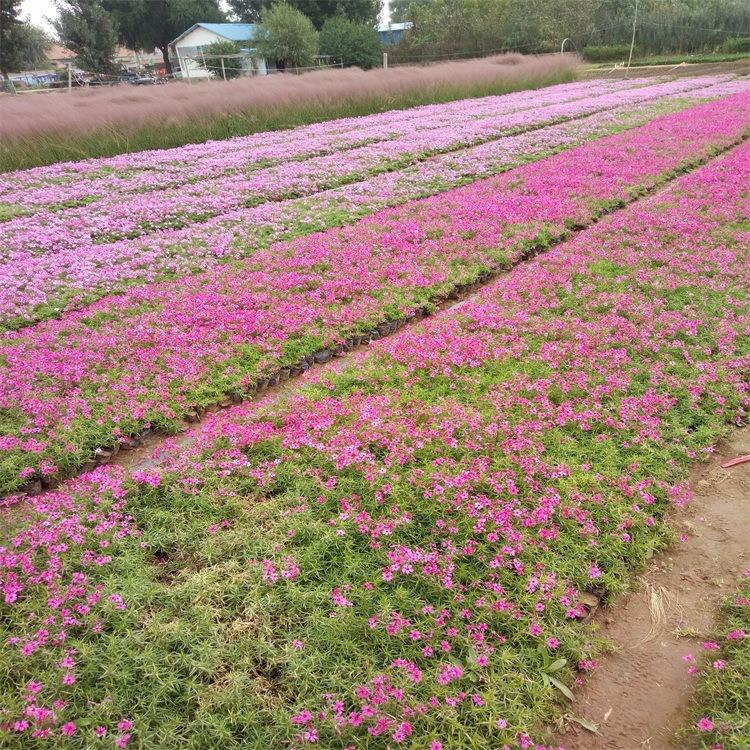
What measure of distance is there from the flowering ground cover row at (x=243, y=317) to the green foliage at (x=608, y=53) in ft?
181

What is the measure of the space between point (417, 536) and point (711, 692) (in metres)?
2.12

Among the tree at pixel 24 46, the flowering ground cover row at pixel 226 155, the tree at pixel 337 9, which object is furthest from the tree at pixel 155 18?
the flowering ground cover row at pixel 226 155

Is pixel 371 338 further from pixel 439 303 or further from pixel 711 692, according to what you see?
pixel 711 692

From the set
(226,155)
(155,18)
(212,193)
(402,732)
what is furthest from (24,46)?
(402,732)

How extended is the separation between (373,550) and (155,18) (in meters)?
80.7

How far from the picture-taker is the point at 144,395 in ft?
20.6

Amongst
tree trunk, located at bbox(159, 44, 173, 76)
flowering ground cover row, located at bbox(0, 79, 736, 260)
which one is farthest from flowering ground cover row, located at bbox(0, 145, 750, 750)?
tree trunk, located at bbox(159, 44, 173, 76)

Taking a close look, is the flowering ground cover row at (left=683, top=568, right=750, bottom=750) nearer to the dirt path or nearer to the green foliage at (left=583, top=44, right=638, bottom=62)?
the dirt path

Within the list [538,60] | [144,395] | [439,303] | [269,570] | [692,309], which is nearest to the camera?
[269,570]

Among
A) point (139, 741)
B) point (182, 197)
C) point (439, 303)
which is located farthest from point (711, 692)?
point (182, 197)

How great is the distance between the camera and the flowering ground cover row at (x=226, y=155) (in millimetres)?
16859

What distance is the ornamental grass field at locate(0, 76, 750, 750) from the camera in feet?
11.1

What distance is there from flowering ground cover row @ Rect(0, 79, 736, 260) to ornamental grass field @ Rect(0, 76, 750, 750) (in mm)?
547

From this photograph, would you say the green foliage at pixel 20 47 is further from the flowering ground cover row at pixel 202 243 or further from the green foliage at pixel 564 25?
the flowering ground cover row at pixel 202 243
